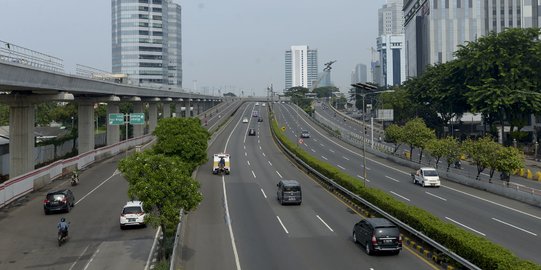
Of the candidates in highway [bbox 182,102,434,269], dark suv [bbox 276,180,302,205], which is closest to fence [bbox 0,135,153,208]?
highway [bbox 182,102,434,269]

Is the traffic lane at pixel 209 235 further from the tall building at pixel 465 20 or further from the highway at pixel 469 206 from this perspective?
the tall building at pixel 465 20

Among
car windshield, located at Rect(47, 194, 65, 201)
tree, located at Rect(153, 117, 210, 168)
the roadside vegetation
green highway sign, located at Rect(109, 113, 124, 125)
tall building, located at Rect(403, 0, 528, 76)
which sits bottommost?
car windshield, located at Rect(47, 194, 65, 201)

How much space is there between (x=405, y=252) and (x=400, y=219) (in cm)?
415

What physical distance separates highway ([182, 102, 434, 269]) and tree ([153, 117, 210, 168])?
3537mm

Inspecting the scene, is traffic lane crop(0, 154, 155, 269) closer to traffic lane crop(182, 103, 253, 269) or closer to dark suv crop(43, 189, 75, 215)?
dark suv crop(43, 189, 75, 215)

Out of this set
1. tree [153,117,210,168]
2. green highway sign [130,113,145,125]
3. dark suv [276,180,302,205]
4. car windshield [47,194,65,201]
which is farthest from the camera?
green highway sign [130,113,145,125]

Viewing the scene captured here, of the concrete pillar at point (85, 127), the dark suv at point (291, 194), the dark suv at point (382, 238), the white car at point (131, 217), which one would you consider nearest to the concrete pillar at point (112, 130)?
the concrete pillar at point (85, 127)

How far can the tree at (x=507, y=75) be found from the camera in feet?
220

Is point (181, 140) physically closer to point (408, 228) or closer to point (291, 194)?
point (291, 194)

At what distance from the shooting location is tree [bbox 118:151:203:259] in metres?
21.4

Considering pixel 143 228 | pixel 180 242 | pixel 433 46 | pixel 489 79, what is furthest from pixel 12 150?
pixel 433 46

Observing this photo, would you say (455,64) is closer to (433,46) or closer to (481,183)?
(481,183)

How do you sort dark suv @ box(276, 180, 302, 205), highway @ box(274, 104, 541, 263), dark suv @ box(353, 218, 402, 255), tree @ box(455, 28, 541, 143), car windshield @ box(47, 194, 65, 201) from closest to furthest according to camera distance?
dark suv @ box(353, 218, 402, 255) < highway @ box(274, 104, 541, 263) < car windshield @ box(47, 194, 65, 201) < dark suv @ box(276, 180, 302, 205) < tree @ box(455, 28, 541, 143)

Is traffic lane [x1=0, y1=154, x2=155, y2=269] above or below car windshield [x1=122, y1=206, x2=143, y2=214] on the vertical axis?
below
